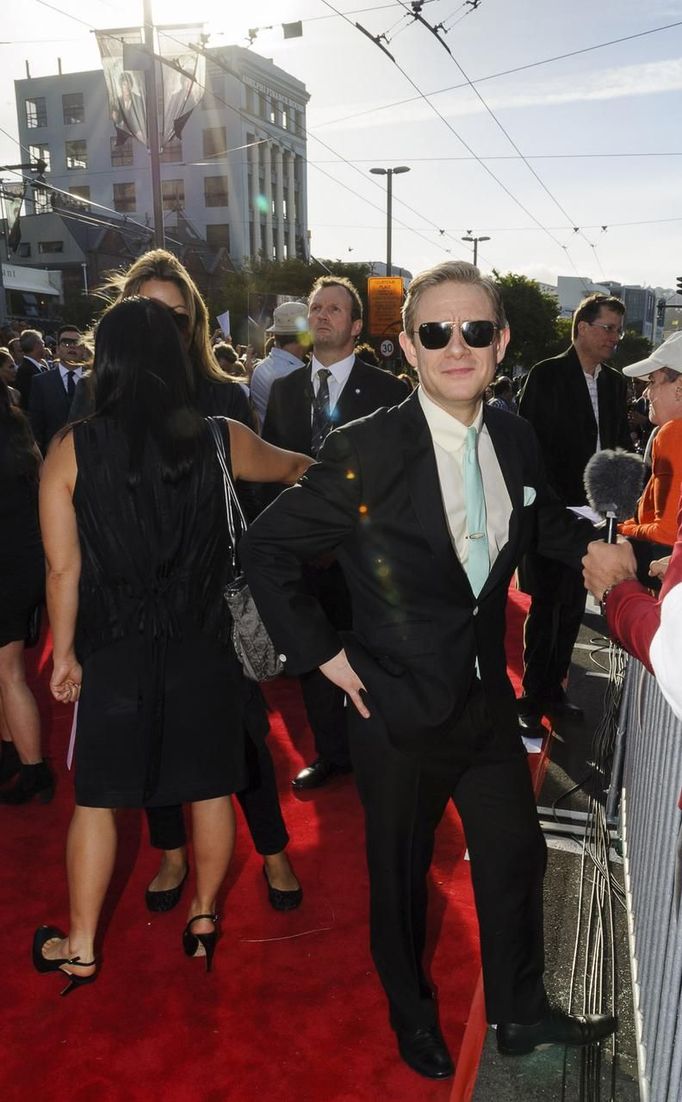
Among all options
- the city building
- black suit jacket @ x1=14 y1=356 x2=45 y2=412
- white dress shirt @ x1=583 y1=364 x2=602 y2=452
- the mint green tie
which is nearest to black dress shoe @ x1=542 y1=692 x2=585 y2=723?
white dress shirt @ x1=583 y1=364 x2=602 y2=452

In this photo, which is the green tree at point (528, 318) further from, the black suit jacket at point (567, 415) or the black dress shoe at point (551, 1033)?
the black dress shoe at point (551, 1033)

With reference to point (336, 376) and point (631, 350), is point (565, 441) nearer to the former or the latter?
point (336, 376)

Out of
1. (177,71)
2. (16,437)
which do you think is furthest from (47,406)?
(177,71)

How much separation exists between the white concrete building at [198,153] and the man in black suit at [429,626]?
211 feet

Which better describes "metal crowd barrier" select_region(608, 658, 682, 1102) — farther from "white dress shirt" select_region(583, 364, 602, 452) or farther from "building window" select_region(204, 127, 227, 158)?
"building window" select_region(204, 127, 227, 158)

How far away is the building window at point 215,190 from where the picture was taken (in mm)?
65125

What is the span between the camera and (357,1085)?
7.35 feet

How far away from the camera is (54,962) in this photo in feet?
8.52

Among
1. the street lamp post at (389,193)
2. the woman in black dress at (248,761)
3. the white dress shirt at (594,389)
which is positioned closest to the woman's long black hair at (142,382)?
the woman in black dress at (248,761)

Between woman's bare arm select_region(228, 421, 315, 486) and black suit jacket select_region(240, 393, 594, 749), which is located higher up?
woman's bare arm select_region(228, 421, 315, 486)

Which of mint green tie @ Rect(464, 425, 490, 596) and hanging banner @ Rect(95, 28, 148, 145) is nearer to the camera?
mint green tie @ Rect(464, 425, 490, 596)

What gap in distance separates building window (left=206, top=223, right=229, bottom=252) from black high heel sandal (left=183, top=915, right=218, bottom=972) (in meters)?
68.1

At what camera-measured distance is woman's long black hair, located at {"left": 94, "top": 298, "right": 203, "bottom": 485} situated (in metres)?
2.26

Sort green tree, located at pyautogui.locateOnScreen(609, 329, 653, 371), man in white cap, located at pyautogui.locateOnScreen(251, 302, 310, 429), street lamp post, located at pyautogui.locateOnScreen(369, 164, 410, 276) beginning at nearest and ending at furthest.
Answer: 1. man in white cap, located at pyautogui.locateOnScreen(251, 302, 310, 429)
2. street lamp post, located at pyautogui.locateOnScreen(369, 164, 410, 276)
3. green tree, located at pyautogui.locateOnScreen(609, 329, 653, 371)
